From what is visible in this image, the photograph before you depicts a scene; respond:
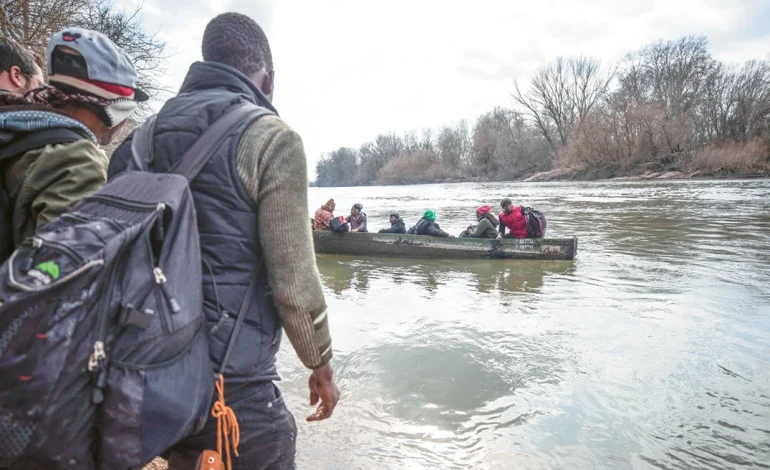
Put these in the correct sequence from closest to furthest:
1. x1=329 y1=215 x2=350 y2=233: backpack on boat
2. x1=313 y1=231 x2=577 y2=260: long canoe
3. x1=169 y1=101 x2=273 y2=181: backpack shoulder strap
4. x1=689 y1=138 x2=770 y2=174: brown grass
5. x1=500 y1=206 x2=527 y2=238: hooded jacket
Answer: x1=169 y1=101 x2=273 y2=181: backpack shoulder strap < x1=313 y1=231 x2=577 y2=260: long canoe < x1=500 y1=206 x2=527 y2=238: hooded jacket < x1=329 y1=215 x2=350 y2=233: backpack on boat < x1=689 y1=138 x2=770 y2=174: brown grass

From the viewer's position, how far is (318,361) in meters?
1.46

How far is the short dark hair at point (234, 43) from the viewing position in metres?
1.54

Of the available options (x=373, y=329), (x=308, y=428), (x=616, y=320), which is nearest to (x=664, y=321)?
(x=616, y=320)

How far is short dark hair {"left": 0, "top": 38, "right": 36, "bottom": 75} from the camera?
185 centimetres

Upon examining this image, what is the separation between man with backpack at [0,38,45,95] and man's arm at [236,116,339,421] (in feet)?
3.84

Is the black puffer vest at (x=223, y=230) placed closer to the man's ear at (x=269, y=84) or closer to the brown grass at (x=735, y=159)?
the man's ear at (x=269, y=84)

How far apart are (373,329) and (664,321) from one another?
377 centimetres

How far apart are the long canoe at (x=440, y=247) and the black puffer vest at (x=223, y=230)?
9.94 metres

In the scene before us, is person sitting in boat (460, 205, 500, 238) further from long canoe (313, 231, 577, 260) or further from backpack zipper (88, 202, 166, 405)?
backpack zipper (88, 202, 166, 405)

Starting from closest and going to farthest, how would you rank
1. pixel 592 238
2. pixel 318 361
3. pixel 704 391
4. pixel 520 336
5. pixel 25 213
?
pixel 25 213, pixel 318 361, pixel 704 391, pixel 520 336, pixel 592 238

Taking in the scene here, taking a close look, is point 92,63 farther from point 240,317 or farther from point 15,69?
point 240,317

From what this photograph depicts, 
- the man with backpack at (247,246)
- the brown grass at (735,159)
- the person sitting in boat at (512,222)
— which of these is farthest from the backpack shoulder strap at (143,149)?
the brown grass at (735,159)

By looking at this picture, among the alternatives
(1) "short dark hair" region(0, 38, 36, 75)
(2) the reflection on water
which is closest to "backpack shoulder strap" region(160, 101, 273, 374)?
(1) "short dark hair" region(0, 38, 36, 75)

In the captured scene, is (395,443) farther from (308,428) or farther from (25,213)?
(25,213)
